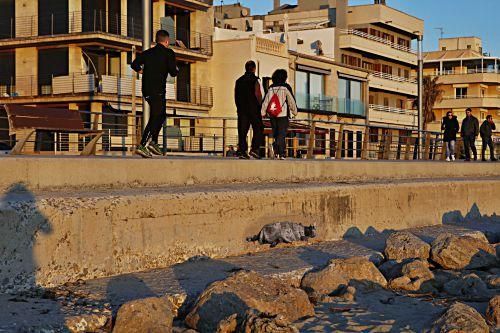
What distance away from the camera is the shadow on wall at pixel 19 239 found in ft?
21.4

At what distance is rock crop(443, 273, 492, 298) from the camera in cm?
863

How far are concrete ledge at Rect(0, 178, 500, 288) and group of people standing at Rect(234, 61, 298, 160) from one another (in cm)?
239

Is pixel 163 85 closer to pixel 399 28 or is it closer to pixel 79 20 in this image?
pixel 79 20

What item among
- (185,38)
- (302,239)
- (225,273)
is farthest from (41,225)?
(185,38)

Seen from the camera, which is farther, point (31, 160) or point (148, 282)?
point (31, 160)

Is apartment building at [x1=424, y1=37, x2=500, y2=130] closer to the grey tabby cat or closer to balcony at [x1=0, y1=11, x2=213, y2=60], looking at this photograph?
balcony at [x1=0, y1=11, x2=213, y2=60]

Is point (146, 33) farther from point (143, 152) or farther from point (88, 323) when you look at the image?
point (88, 323)

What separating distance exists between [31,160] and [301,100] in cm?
4562

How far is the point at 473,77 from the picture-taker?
289ft

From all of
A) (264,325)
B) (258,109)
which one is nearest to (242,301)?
(264,325)

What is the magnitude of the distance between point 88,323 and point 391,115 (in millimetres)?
63139

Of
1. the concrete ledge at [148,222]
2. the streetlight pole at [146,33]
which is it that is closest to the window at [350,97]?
the streetlight pole at [146,33]

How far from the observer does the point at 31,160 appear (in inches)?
312

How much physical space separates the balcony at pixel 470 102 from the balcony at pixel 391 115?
15.1 meters
